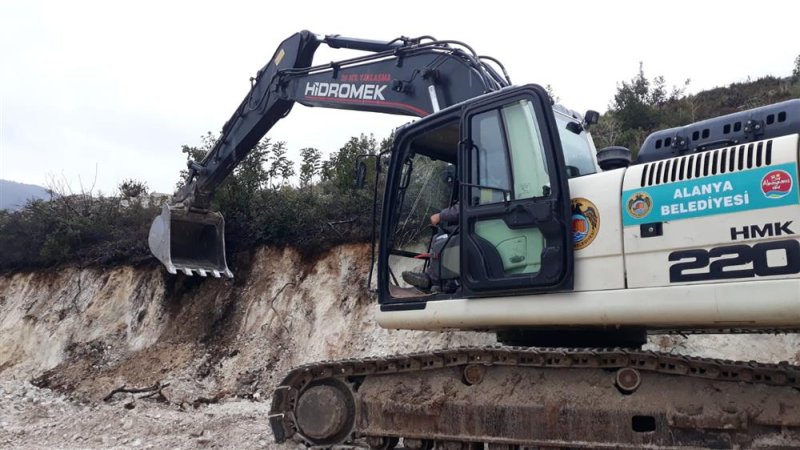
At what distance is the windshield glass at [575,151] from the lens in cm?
513

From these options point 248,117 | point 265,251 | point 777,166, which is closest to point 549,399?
point 777,166

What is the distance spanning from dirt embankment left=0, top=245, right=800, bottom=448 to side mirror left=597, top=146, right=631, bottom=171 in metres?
4.28

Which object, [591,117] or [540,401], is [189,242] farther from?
[540,401]

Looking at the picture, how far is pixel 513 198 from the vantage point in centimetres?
484

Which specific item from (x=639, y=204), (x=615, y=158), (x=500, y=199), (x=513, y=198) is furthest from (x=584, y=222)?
(x=615, y=158)

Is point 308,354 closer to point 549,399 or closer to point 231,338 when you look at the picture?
point 231,338

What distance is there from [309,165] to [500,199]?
38.8 ft

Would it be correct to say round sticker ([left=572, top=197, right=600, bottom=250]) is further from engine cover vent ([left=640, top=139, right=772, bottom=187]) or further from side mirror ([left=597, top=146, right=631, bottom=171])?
side mirror ([left=597, top=146, right=631, bottom=171])

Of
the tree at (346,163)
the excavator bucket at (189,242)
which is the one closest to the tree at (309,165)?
the tree at (346,163)

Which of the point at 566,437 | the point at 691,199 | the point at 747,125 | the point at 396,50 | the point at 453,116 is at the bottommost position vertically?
the point at 566,437

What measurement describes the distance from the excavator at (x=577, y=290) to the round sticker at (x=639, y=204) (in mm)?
19

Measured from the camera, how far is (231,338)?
36.1ft

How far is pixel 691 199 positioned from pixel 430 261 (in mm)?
2163

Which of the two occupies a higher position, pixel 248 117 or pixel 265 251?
pixel 248 117
